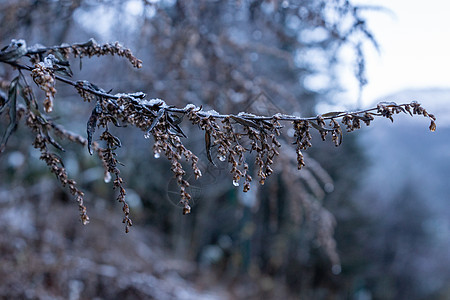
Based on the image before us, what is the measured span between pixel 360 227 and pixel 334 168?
5.68 feet

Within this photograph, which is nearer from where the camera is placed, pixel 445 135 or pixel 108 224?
pixel 108 224

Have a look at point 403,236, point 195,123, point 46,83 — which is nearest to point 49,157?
point 46,83

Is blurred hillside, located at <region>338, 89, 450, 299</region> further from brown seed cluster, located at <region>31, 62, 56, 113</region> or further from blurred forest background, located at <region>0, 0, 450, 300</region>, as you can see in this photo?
brown seed cluster, located at <region>31, 62, 56, 113</region>

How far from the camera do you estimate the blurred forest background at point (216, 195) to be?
10.1ft

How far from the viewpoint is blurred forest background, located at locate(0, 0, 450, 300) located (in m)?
3.07

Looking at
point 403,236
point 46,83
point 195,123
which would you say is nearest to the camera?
point 46,83

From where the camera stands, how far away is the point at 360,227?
1041 cm

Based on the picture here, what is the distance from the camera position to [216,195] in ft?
27.7

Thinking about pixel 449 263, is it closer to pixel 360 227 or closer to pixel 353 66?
pixel 360 227

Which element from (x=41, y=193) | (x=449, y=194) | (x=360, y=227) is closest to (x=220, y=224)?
(x=360, y=227)

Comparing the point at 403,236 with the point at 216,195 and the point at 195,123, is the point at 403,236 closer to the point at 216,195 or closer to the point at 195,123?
the point at 216,195

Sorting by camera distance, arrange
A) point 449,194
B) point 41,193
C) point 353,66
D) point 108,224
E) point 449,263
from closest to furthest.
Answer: point 353,66, point 41,193, point 108,224, point 449,263, point 449,194

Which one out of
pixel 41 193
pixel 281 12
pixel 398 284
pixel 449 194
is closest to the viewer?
pixel 281 12

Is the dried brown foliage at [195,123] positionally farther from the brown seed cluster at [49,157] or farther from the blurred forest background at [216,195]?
the blurred forest background at [216,195]
